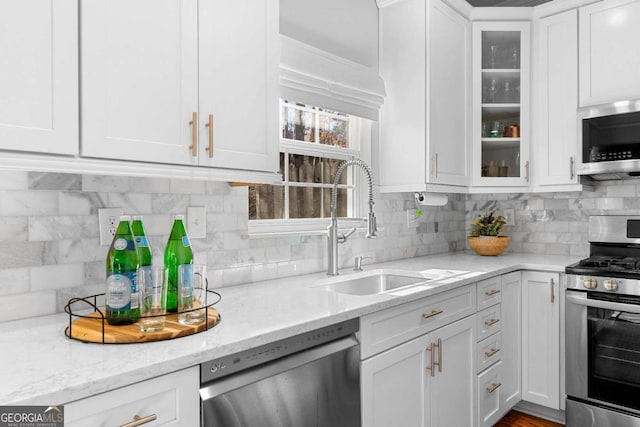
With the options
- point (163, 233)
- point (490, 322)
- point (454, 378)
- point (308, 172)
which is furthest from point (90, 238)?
point (490, 322)

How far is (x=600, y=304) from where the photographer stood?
7.68ft

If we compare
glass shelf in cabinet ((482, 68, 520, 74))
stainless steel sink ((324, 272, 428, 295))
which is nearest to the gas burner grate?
stainless steel sink ((324, 272, 428, 295))

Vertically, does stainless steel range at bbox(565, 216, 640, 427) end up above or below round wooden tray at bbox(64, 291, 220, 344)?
below

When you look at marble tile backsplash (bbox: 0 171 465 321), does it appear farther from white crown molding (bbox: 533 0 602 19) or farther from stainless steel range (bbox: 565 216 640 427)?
white crown molding (bbox: 533 0 602 19)

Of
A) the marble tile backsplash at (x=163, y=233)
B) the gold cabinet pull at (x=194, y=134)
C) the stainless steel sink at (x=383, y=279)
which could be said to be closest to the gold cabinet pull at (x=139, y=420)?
the marble tile backsplash at (x=163, y=233)

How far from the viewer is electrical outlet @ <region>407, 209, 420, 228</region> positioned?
3026 mm

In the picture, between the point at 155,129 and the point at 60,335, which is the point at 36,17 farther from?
the point at 60,335

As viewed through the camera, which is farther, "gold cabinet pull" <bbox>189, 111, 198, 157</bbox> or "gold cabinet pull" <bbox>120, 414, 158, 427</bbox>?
"gold cabinet pull" <bbox>189, 111, 198, 157</bbox>

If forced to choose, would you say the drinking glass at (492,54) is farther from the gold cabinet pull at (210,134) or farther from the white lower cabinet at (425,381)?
the gold cabinet pull at (210,134)

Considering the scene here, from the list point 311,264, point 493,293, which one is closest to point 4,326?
point 311,264

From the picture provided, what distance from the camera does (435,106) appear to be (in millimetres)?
2652

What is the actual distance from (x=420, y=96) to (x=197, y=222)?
1539 millimetres

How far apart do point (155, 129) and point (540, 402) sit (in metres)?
2.69

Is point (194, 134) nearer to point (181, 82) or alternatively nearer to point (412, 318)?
point (181, 82)
